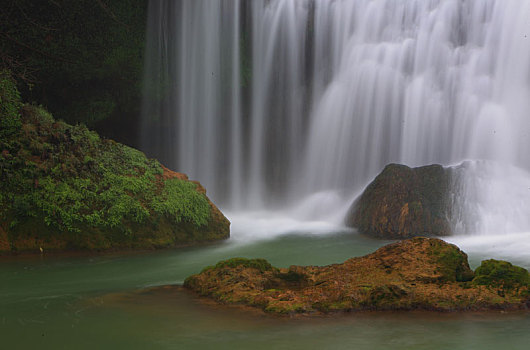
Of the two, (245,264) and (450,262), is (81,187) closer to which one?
(245,264)

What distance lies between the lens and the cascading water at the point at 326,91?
43.0 ft

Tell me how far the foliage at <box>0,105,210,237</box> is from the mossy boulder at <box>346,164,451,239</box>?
3.49 meters

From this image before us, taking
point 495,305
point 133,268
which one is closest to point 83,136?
point 133,268

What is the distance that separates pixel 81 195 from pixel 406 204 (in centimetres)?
623

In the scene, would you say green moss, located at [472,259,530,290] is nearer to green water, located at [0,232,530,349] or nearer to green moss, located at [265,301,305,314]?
green water, located at [0,232,530,349]

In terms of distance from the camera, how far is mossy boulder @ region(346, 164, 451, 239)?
31.3 ft

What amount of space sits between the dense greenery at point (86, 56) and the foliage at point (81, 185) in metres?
5.72

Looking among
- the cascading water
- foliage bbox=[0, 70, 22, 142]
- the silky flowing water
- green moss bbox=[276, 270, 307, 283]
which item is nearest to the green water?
the silky flowing water

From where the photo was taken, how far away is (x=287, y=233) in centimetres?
1073

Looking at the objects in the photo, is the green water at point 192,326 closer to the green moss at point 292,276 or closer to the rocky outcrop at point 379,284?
the rocky outcrop at point 379,284

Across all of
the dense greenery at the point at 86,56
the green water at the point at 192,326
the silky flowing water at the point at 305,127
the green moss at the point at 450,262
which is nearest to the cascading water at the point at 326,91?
the silky flowing water at the point at 305,127

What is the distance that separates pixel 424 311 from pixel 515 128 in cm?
1055

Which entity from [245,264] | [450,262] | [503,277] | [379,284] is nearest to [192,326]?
[245,264]

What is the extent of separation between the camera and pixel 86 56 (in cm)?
1470
